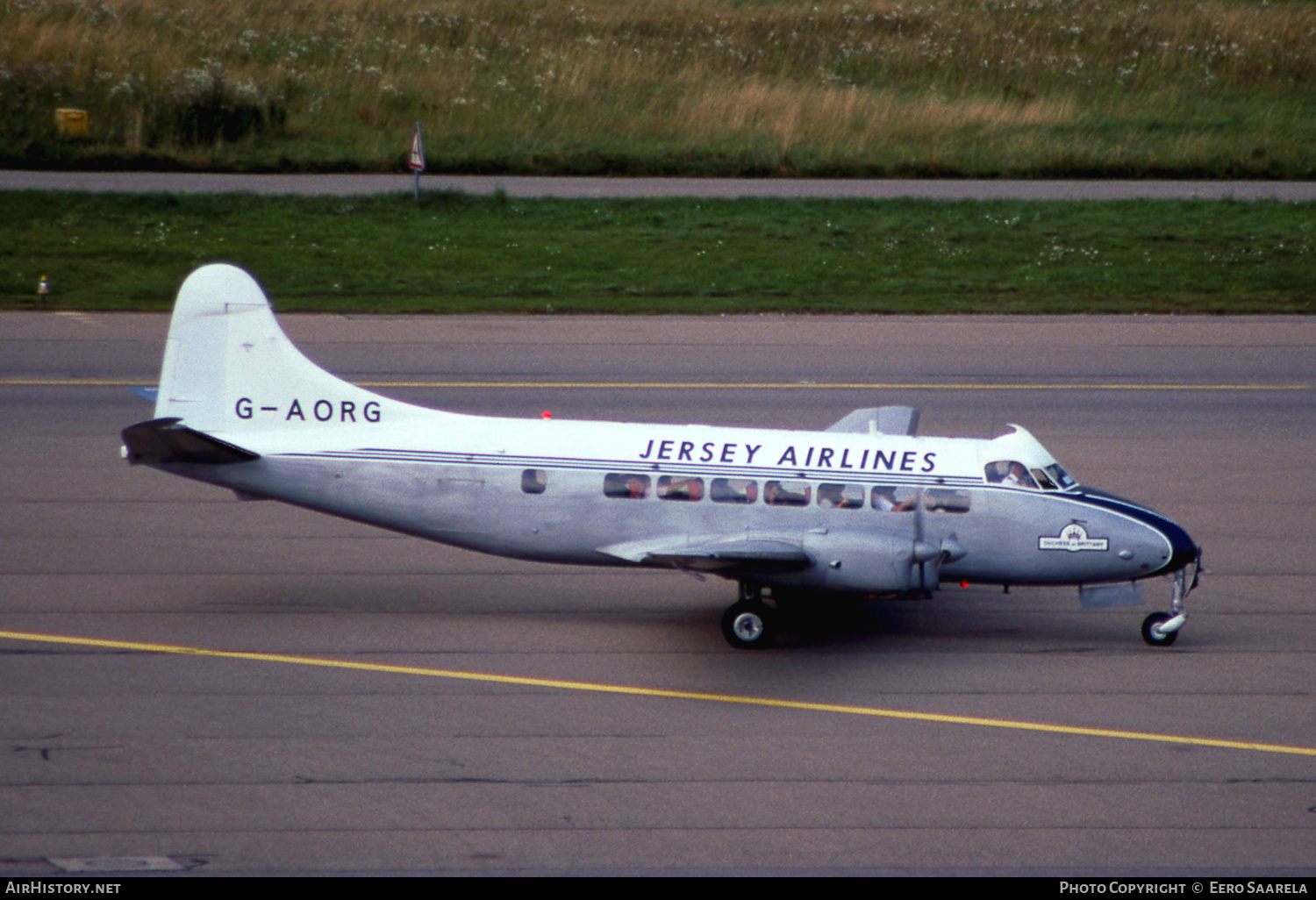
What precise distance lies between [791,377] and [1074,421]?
608 centimetres

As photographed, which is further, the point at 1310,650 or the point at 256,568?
the point at 256,568

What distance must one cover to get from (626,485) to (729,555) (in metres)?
1.97

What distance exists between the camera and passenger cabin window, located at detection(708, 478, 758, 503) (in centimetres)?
1738

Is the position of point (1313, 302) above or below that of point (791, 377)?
above

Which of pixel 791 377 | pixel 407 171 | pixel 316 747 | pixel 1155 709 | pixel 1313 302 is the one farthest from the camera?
pixel 407 171

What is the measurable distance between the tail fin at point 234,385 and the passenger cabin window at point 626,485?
2977 mm

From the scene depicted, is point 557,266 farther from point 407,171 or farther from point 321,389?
point 321,389

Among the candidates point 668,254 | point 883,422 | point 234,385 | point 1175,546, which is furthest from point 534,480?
point 668,254

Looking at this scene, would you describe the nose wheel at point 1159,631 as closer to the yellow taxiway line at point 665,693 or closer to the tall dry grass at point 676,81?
the yellow taxiway line at point 665,693

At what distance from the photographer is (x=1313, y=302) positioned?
38656 millimetres

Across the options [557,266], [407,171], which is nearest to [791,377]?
[557,266]

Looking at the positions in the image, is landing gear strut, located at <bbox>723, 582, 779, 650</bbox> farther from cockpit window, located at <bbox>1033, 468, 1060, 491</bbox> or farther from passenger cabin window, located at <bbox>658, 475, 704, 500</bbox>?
cockpit window, located at <bbox>1033, 468, 1060, 491</bbox>

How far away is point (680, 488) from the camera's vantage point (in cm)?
1750

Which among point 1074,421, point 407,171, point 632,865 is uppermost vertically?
point 407,171
